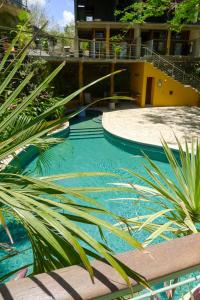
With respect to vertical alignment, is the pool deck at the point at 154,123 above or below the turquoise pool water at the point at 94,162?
above

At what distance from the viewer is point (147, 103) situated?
18188 millimetres

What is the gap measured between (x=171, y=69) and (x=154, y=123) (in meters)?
6.58

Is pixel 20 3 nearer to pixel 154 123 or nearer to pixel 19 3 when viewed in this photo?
pixel 19 3

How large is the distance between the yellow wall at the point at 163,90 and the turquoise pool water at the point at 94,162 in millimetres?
5080

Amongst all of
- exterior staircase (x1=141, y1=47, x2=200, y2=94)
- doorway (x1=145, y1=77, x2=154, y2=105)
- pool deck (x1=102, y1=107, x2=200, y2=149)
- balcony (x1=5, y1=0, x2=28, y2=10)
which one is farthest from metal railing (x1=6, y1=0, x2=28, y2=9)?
doorway (x1=145, y1=77, x2=154, y2=105)

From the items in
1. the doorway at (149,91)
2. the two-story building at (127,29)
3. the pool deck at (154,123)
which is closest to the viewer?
the pool deck at (154,123)

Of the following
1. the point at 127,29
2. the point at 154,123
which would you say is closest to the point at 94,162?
the point at 154,123

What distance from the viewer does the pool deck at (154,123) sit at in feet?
34.6

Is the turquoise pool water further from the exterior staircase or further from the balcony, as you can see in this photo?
the balcony

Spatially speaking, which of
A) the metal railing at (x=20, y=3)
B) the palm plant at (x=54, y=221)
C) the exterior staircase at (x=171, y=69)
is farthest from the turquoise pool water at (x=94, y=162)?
the metal railing at (x=20, y=3)

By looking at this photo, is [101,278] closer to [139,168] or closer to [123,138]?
[139,168]

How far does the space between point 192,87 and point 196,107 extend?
1.46 meters

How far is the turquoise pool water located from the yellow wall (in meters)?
5.08

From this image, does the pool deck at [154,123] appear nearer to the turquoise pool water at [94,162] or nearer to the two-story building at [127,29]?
the turquoise pool water at [94,162]
